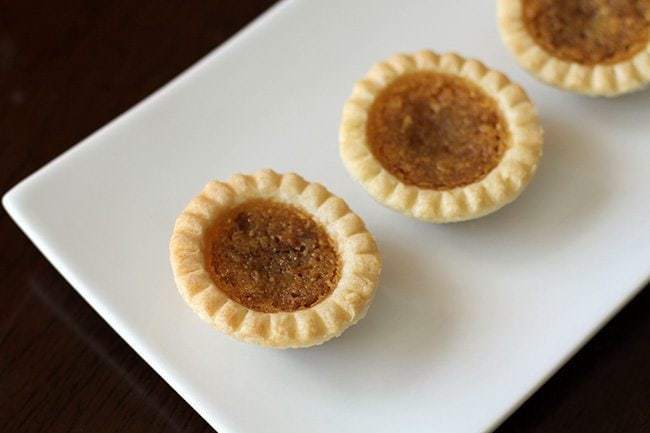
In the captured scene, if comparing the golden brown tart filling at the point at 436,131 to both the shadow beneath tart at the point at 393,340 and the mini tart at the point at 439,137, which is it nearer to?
the mini tart at the point at 439,137

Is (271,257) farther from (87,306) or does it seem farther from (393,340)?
(87,306)

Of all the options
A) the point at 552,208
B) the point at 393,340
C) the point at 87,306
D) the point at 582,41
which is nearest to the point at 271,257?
the point at 393,340

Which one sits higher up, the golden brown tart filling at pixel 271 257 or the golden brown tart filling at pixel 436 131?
the golden brown tart filling at pixel 436 131

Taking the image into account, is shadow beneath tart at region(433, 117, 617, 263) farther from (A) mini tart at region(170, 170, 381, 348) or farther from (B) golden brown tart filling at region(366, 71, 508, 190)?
(A) mini tart at region(170, 170, 381, 348)

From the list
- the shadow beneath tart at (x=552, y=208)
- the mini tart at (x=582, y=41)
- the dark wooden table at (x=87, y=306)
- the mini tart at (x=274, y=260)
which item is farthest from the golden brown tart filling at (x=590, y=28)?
the mini tart at (x=274, y=260)

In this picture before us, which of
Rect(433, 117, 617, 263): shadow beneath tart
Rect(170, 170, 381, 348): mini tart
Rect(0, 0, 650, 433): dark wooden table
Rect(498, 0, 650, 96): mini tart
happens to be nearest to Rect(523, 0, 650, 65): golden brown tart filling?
Rect(498, 0, 650, 96): mini tart

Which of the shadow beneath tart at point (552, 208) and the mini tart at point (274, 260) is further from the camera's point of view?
the shadow beneath tart at point (552, 208)
